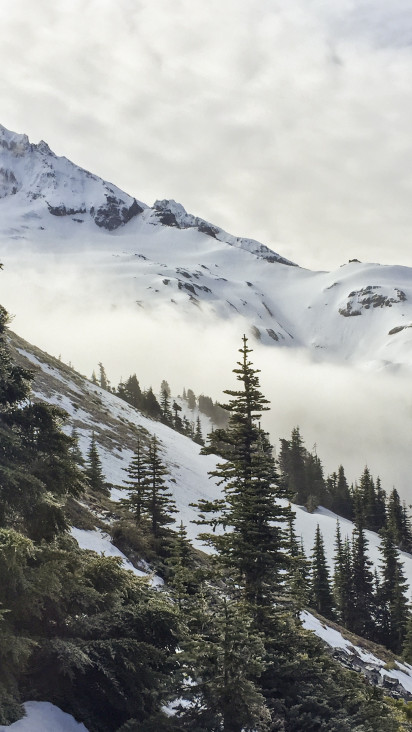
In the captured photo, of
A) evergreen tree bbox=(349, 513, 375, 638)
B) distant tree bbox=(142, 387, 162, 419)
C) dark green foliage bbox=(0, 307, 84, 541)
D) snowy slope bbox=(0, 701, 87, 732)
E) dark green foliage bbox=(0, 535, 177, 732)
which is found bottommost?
evergreen tree bbox=(349, 513, 375, 638)

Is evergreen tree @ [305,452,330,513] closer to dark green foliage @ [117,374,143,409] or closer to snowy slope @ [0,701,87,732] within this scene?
dark green foliage @ [117,374,143,409]

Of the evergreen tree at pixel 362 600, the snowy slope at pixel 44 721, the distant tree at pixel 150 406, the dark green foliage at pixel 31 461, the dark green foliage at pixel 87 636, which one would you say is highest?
the dark green foliage at pixel 31 461

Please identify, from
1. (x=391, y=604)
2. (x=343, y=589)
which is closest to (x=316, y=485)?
(x=391, y=604)

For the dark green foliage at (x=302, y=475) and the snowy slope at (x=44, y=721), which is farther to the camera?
the dark green foliage at (x=302, y=475)

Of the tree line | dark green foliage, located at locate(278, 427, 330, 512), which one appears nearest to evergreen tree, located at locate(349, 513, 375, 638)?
dark green foliage, located at locate(278, 427, 330, 512)

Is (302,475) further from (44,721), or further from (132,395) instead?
(44,721)

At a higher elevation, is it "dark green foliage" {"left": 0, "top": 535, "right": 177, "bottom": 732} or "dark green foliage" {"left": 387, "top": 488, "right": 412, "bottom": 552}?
"dark green foliage" {"left": 0, "top": 535, "right": 177, "bottom": 732}

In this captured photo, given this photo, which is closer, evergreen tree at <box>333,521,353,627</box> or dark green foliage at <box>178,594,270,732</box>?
dark green foliage at <box>178,594,270,732</box>

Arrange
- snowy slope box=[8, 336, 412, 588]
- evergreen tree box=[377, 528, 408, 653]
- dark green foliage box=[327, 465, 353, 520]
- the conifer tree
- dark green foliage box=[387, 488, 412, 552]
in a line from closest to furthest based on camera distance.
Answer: the conifer tree < snowy slope box=[8, 336, 412, 588] < evergreen tree box=[377, 528, 408, 653] < dark green foliage box=[387, 488, 412, 552] < dark green foliage box=[327, 465, 353, 520]

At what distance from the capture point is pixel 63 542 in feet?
34.2

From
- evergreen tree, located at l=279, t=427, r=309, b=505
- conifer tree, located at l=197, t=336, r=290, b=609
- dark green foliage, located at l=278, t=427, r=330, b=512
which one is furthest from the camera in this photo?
evergreen tree, located at l=279, t=427, r=309, b=505

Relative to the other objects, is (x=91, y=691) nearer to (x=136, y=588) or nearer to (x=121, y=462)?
(x=136, y=588)

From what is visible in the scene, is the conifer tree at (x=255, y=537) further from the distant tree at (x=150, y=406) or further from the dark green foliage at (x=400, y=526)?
the distant tree at (x=150, y=406)

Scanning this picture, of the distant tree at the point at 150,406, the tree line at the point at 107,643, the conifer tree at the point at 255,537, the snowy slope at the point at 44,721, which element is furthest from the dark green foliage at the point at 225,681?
the distant tree at the point at 150,406
